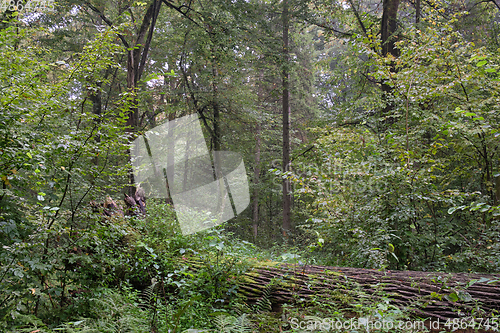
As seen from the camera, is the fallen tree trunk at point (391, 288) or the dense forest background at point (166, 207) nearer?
the fallen tree trunk at point (391, 288)

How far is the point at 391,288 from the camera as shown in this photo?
302 cm

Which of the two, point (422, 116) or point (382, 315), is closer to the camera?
point (382, 315)

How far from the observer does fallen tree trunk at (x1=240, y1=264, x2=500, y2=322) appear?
2.60 m

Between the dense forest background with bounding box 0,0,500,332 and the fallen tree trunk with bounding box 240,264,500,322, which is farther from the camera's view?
the dense forest background with bounding box 0,0,500,332

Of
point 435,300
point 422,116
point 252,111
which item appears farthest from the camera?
point 252,111

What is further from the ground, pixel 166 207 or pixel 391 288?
pixel 166 207

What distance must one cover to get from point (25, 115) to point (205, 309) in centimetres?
269

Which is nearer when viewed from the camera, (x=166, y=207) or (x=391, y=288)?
(x=391, y=288)

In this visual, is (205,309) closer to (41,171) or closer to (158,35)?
(41,171)

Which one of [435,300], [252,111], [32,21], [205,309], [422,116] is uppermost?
[32,21]

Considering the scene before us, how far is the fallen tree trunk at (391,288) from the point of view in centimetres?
260

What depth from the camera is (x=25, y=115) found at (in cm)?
290

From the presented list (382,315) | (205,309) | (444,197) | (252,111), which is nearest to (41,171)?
Answer: (205,309)

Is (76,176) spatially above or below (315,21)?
below
